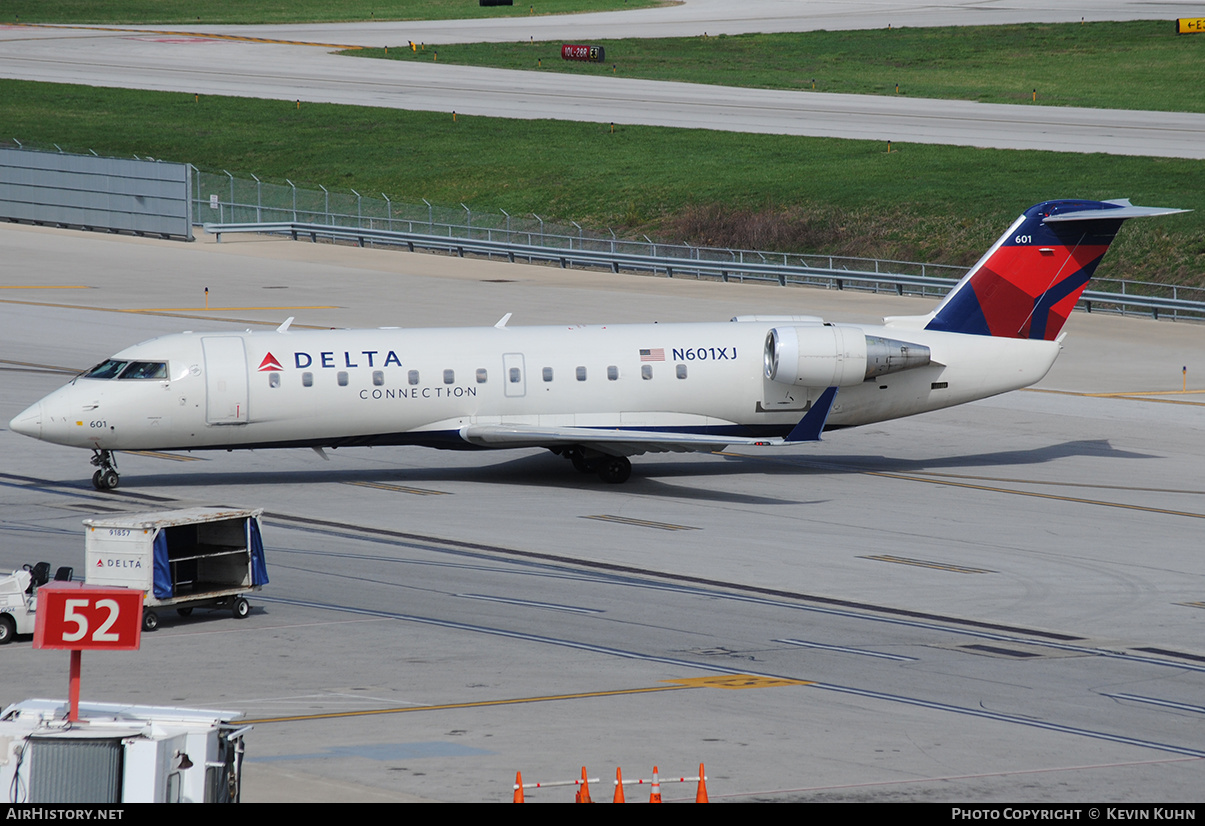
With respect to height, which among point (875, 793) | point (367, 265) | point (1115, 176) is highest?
point (1115, 176)

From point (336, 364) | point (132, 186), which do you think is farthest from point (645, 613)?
point (132, 186)

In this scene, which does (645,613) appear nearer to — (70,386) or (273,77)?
(70,386)

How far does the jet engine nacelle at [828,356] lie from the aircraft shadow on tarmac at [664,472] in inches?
102

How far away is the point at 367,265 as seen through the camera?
74062 mm

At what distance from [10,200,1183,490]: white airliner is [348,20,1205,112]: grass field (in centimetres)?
6704

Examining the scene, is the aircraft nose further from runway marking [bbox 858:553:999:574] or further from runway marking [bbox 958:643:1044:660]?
runway marking [bbox 958:643:1044:660]

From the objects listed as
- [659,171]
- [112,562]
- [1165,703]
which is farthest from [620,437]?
[659,171]

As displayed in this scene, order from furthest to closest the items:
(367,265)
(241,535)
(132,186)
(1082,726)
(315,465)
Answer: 1. (132,186)
2. (367,265)
3. (315,465)
4. (241,535)
5. (1082,726)

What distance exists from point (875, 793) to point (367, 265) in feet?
196

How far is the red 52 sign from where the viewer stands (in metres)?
14.7

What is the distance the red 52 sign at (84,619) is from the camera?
14.7 meters

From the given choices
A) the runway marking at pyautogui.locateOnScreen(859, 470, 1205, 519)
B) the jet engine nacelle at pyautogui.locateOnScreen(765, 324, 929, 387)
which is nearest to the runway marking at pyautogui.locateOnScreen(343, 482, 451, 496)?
the jet engine nacelle at pyautogui.locateOnScreen(765, 324, 929, 387)

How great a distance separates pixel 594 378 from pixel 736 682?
603 inches

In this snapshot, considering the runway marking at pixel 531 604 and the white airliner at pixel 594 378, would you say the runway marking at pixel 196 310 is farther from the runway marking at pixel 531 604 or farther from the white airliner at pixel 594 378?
the runway marking at pixel 531 604
